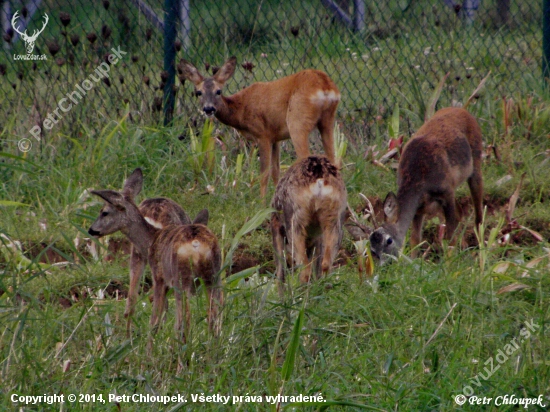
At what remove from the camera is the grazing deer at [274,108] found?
834 cm

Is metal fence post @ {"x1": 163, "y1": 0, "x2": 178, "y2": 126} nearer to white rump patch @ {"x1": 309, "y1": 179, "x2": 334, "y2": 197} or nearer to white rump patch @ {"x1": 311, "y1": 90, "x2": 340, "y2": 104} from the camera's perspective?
white rump patch @ {"x1": 311, "y1": 90, "x2": 340, "y2": 104}

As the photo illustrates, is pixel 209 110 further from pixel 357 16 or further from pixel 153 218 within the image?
pixel 357 16

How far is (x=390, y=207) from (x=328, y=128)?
1.99 m

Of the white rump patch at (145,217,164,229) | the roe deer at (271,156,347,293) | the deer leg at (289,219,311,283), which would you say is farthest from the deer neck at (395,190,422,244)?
the white rump patch at (145,217,164,229)

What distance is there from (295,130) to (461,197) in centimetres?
174

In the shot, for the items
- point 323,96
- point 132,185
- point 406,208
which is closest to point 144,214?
point 132,185

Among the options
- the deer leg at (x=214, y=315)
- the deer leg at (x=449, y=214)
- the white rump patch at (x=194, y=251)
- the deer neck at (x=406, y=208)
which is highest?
the white rump patch at (x=194, y=251)

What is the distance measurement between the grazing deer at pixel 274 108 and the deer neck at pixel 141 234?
111 inches

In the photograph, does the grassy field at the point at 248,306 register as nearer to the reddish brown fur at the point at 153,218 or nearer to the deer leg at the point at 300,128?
the reddish brown fur at the point at 153,218

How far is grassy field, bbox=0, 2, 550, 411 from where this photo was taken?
12.8 ft

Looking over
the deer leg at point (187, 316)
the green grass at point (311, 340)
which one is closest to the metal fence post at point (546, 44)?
the green grass at point (311, 340)

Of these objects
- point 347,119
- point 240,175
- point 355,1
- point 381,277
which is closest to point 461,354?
point 381,277

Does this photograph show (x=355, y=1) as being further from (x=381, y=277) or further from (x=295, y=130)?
(x=381, y=277)

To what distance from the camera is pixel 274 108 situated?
28.6 ft
